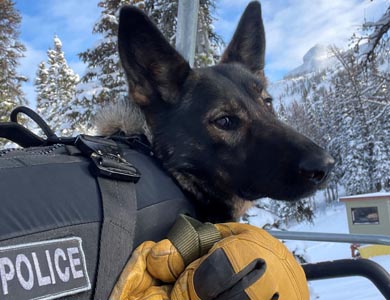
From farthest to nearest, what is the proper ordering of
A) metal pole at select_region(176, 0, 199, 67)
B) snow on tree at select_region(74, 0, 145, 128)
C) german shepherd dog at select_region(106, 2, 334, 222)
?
snow on tree at select_region(74, 0, 145, 128), metal pole at select_region(176, 0, 199, 67), german shepherd dog at select_region(106, 2, 334, 222)

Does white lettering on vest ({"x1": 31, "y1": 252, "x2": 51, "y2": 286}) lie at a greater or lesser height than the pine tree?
lesser

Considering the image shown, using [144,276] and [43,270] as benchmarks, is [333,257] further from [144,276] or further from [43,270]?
[43,270]

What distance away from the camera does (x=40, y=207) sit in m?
1.39

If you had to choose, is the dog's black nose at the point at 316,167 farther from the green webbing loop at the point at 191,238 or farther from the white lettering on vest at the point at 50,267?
the white lettering on vest at the point at 50,267

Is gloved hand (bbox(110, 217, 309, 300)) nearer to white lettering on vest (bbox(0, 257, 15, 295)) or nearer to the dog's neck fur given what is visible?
white lettering on vest (bbox(0, 257, 15, 295))

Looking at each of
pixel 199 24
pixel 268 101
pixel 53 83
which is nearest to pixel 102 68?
pixel 199 24

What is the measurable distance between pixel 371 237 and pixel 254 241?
138 cm

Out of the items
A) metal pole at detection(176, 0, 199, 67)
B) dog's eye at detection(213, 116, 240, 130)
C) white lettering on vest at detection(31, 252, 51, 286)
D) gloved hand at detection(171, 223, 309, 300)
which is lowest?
gloved hand at detection(171, 223, 309, 300)

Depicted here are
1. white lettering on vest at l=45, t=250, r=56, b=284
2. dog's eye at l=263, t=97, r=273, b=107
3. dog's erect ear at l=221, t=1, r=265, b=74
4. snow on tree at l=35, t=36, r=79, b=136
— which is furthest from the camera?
snow on tree at l=35, t=36, r=79, b=136

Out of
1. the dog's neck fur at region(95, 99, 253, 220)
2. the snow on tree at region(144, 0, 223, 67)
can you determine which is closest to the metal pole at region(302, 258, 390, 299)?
the dog's neck fur at region(95, 99, 253, 220)

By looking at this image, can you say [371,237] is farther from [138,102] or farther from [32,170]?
[32,170]

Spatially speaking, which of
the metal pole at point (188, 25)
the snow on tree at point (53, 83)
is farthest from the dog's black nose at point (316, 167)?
the snow on tree at point (53, 83)

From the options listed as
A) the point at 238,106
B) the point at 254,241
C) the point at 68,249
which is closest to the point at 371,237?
the point at 238,106

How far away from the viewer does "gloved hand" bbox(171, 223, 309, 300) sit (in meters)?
1.42
